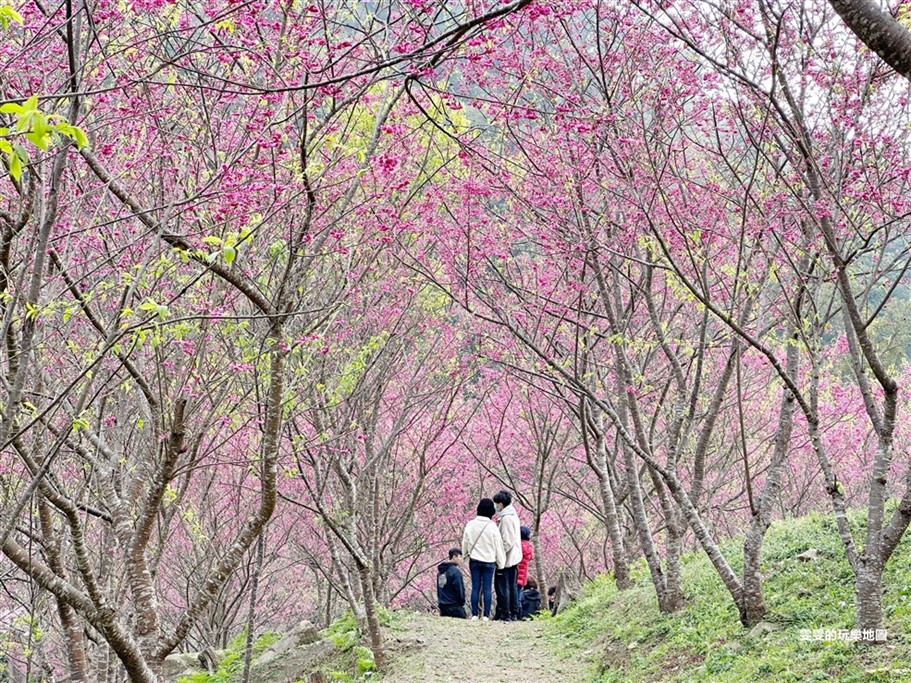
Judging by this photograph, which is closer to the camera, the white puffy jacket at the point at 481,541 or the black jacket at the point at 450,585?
the white puffy jacket at the point at 481,541

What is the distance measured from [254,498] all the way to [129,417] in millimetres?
6926

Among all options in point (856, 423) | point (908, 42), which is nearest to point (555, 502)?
point (856, 423)

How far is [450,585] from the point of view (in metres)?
12.0

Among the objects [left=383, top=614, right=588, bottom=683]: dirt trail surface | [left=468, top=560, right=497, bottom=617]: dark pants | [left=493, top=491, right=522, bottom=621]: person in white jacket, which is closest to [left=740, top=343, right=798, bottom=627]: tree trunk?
[left=383, top=614, right=588, bottom=683]: dirt trail surface

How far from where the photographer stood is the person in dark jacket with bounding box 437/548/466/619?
1188cm

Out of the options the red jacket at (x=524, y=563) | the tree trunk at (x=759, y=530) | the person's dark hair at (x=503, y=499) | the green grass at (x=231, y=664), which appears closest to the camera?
the tree trunk at (x=759, y=530)

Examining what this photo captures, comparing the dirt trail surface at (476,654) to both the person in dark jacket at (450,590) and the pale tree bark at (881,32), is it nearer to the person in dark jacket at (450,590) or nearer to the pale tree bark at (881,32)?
the person in dark jacket at (450,590)

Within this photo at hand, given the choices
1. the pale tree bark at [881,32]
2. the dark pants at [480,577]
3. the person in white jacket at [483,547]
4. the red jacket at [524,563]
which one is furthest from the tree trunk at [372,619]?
the pale tree bark at [881,32]

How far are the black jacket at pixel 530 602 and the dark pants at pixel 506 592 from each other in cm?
155

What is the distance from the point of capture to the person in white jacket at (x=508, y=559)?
11.3m

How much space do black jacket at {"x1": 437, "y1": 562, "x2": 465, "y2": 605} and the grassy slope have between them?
241 centimetres

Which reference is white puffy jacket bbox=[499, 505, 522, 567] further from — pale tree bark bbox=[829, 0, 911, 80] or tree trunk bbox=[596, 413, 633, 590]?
pale tree bark bbox=[829, 0, 911, 80]

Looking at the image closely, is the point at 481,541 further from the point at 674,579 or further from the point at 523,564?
the point at 674,579

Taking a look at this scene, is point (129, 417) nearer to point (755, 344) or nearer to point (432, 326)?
point (432, 326)
